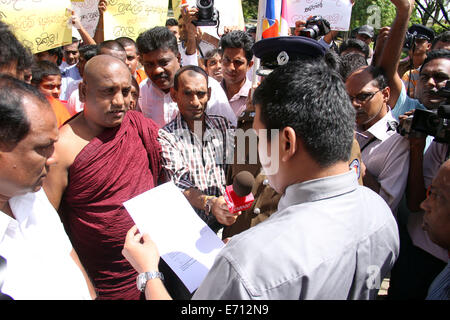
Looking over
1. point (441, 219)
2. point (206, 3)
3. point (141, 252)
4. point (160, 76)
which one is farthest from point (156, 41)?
point (441, 219)

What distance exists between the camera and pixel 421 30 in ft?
15.6

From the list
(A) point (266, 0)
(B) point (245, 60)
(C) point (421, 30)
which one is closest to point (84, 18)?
(B) point (245, 60)

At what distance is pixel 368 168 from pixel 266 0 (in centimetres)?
142

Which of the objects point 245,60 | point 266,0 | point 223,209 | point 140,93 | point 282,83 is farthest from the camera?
point 245,60

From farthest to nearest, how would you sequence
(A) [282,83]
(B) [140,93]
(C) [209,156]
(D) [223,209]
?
(B) [140,93] < (C) [209,156] < (D) [223,209] < (A) [282,83]

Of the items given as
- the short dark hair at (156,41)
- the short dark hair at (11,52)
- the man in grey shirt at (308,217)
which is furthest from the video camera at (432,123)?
the short dark hair at (11,52)

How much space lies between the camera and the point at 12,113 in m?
1.24

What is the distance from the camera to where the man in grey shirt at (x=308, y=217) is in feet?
2.98

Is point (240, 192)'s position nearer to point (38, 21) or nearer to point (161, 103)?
point (161, 103)

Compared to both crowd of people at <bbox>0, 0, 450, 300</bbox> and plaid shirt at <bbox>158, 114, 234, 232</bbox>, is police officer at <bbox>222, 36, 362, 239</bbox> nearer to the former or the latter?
crowd of people at <bbox>0, 0, 450, 300</bbox>

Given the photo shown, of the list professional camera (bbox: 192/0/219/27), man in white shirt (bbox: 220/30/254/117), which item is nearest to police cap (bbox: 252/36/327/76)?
man in white shirt (bbox: 220/30/254/117)

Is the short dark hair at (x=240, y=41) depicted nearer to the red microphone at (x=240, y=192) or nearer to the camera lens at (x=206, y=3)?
the camera lens at (x=206, y=3)

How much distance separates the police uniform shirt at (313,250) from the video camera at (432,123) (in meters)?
0.81
